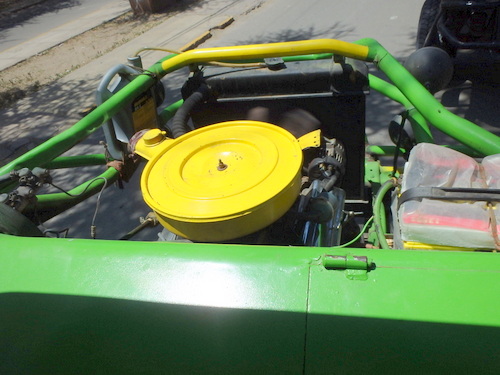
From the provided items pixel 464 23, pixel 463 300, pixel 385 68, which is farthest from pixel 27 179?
pixel 464 23

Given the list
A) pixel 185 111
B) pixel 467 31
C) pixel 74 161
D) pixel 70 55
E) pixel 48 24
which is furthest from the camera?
pixel 48 24

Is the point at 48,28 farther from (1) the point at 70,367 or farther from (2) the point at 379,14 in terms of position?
(1) the point at 70,367

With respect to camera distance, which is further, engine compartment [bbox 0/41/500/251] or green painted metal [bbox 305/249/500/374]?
engine compartment [bbox 0/41/500/251]

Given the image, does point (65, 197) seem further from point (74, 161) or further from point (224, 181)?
point (224, 181)

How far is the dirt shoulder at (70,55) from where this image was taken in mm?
6867

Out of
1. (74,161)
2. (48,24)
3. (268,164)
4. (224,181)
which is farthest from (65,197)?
(48,24)

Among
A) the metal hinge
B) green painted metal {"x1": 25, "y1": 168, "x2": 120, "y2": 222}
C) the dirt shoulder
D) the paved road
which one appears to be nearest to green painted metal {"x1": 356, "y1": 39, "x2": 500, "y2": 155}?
the metal hinge

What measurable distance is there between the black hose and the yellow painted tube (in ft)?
0.47

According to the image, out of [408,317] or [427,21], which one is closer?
[408,317]

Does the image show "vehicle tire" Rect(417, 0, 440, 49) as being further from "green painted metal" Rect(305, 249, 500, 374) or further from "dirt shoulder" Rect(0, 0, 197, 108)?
"dirt shoulder" Rect(0, 0, 197, 108)

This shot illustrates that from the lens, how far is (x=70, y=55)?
26.0 ft

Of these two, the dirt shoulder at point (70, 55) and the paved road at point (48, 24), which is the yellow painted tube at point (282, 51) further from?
the paved road at point (48, 24)

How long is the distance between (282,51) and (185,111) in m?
0.51

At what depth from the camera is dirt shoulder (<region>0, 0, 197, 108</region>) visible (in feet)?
22.5
